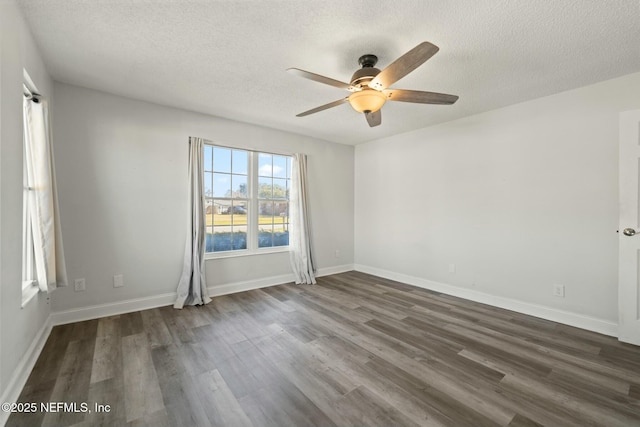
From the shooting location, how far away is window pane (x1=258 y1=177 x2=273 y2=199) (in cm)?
429

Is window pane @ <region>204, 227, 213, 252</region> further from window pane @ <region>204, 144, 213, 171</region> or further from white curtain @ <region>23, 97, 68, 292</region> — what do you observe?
white curtain @ <region>23, 97, 68, 292</region>

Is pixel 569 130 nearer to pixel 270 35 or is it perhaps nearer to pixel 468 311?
pixel 468 311

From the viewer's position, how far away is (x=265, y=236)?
4.41 meters

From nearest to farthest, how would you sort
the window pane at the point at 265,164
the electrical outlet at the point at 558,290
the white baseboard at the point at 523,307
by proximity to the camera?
the white baseboard at the point at 523,307 < the electrical outlet at the point at 558,290 < the window pane at the point at 265,164

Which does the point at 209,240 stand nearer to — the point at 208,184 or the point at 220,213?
the point at 220,213

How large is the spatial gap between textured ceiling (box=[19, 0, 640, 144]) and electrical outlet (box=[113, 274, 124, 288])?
2.07 meters

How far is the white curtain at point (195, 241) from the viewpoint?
341 cm

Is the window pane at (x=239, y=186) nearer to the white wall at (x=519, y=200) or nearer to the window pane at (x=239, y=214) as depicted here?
the window pane at (x=239, y=214)

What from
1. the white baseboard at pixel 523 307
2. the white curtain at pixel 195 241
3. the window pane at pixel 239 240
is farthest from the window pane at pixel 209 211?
the white baseboard at pixel 523 307

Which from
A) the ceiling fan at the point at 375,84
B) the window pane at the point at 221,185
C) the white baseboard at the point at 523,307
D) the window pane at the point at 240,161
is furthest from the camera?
the window pane at the point at 240,161

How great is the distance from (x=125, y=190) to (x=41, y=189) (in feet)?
3.11

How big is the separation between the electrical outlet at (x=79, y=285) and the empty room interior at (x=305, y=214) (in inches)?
3.5

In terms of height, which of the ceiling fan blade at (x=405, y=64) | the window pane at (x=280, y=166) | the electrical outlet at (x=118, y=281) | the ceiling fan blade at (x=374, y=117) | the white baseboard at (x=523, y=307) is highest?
the ceiling fan blade at (x=405, y=64)

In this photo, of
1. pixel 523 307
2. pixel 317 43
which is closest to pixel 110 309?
pixel 317 43
